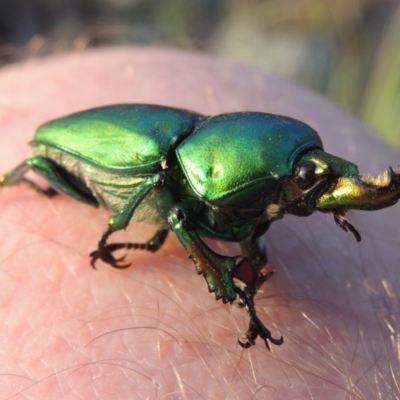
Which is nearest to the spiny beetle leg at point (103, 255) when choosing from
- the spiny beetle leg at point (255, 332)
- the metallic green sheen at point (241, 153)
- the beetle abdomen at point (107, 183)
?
the beetle abdomen at point (107, 183)

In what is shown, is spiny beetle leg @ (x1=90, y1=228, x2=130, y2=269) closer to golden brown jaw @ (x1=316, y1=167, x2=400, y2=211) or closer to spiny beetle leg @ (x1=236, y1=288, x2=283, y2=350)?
spiny beetle leg @ (x1=236, y1=288, x2=283, y2=350)

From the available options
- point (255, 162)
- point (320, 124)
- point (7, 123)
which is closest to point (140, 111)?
point (255, 162)

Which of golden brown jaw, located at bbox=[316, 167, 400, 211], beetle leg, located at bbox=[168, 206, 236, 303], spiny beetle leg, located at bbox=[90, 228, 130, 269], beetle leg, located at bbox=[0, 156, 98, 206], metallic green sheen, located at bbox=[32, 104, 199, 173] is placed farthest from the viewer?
beetle leg, located at bbox=[0, 156, 98, 206]

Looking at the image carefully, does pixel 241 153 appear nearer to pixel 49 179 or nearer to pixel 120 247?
pixel 120 247

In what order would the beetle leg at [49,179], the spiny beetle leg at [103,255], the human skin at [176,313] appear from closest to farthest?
the human skin at [176,313]
the spiny beetle leg at [103,255]
the beetle leg at [49,179]

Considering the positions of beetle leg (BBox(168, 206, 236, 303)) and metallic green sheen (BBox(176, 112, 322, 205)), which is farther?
metallic green sheen (BBox(176, 112, 322, 205))

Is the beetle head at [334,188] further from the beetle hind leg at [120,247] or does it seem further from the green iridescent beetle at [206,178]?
the beetle hind leg at [120,247]

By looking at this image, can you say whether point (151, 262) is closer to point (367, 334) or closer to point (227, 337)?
point (227, 337)

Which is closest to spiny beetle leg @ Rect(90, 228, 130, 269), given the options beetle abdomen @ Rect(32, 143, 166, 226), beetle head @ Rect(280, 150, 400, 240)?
beetle abdomen @ Rect(32, 143, 166, 226)
